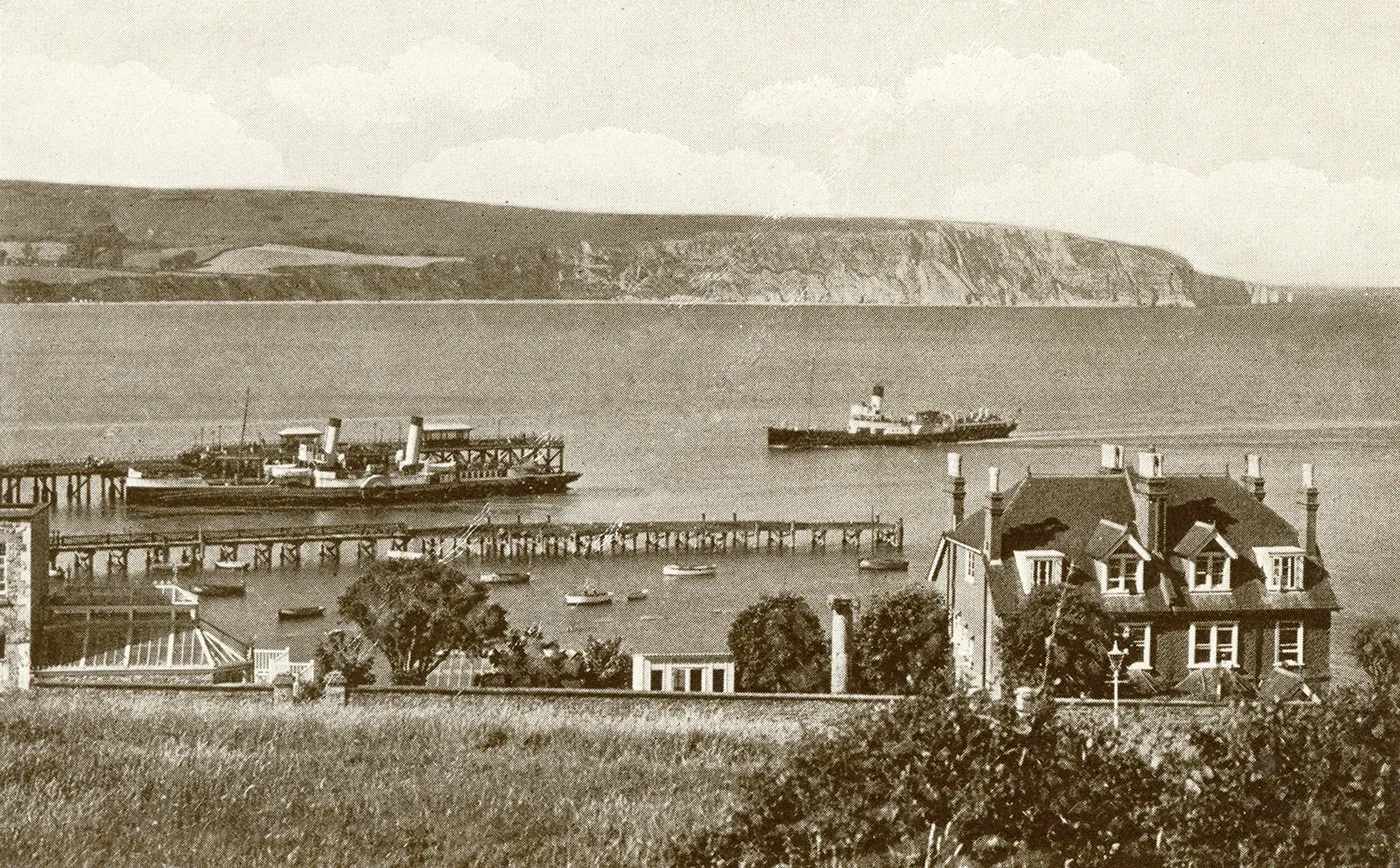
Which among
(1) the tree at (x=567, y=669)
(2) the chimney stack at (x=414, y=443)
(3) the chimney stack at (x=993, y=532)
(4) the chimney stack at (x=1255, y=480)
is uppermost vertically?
(2) the chimney stack at (x=414, y=443)

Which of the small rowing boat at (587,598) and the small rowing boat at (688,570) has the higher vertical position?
the small rowing boat at (688,570)

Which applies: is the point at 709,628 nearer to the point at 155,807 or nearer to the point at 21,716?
the point at 21,716

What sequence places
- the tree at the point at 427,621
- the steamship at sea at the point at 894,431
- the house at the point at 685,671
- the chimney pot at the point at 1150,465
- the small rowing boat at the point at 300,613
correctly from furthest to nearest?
the steamship at sea at the point at 894,431
the small rowing boat at the point at 300,613
the tree at the point at 427,621
the chimney pot at the point at 1150,465
the house at the point at 685,671

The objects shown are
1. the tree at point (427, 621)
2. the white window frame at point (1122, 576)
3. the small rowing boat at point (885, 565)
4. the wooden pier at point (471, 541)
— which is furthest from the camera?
the wooden pier at point (471, 541)

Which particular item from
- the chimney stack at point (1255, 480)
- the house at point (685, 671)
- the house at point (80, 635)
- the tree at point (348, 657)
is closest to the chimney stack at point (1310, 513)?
the chimney stack at point (1255, 480)

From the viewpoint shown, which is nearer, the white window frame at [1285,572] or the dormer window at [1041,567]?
the dormer window at [1041,567]

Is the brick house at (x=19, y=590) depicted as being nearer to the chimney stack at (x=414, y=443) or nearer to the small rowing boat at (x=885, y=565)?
the small rowing boat at (x=885, y=565)

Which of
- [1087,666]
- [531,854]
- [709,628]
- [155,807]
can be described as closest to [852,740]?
[531,854]

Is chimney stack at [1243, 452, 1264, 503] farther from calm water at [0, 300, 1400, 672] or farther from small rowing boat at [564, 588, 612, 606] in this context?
small rowing boat at [564, 588, 612, 606]
